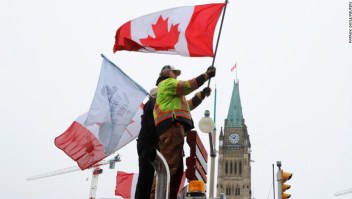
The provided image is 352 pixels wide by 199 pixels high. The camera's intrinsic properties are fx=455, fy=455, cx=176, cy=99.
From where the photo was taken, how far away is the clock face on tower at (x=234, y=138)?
95.5 metres

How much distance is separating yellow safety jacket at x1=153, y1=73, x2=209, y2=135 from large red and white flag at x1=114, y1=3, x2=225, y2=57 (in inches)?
58.0

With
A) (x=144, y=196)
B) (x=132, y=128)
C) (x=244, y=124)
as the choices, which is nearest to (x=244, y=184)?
(x=244, y=124)

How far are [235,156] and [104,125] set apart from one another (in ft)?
281

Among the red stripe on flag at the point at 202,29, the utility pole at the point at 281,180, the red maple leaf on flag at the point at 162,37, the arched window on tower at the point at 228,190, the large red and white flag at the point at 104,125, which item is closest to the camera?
the red stripe on flag at the point at 202,29

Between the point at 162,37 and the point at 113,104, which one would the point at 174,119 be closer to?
the point at 162,37

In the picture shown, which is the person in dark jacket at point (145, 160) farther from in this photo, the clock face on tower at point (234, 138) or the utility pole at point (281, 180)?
the clock face on tower at point (234, 138)

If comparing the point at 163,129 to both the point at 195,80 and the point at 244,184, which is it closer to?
the point at 195,80

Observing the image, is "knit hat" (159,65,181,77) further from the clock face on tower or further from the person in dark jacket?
the clock face on tower

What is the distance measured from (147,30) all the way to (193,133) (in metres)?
2.02

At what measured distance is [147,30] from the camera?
21.9ft

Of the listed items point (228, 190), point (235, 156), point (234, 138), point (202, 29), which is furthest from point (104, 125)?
point (234, 138)

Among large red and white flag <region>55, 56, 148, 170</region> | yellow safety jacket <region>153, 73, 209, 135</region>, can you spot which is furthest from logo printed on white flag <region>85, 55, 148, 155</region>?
yellow safety jacket <region>153, 73, 209, 135</region>

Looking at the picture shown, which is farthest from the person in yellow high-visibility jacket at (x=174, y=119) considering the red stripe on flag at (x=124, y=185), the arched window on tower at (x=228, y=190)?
the arched window on tower at (x=228, y=190)

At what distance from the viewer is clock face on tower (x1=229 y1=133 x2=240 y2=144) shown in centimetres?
9549
